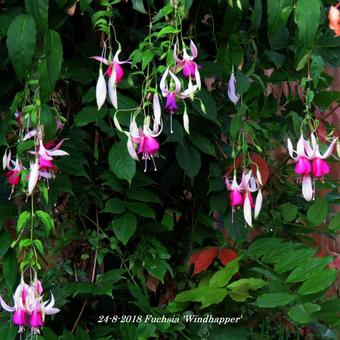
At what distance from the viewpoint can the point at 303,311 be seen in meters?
1.19

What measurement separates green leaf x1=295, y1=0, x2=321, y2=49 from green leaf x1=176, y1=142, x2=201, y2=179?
399 mm

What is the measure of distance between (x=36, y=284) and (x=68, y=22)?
0.57 meters

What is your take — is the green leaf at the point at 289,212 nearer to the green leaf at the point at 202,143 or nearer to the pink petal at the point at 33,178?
the green leaf at the point at 202,143

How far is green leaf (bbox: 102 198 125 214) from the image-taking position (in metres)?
1.31

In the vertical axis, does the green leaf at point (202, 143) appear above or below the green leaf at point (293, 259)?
above

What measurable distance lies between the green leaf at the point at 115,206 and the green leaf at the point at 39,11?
0.48 m

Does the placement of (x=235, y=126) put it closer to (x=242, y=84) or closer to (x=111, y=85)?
(x=242, y=84)

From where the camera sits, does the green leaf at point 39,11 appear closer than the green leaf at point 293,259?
Yes

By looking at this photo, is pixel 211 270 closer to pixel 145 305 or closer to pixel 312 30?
pixel 145 305

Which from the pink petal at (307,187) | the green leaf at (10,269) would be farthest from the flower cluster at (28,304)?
the pink petal at (307,187)

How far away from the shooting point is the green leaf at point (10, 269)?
4.15 feet

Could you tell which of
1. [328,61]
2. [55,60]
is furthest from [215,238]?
[55,60]

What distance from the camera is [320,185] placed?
1.66 m

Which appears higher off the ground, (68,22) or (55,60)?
(68,22)
